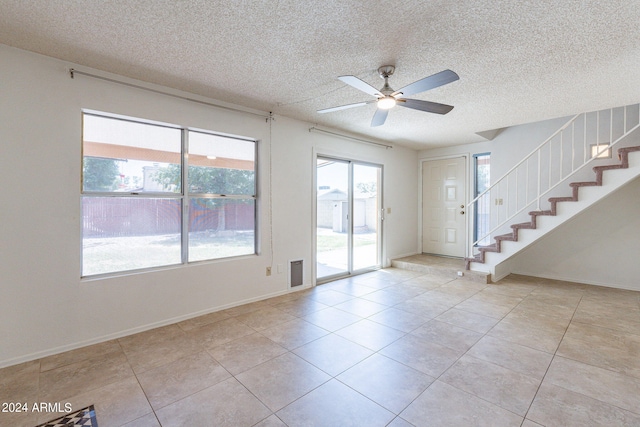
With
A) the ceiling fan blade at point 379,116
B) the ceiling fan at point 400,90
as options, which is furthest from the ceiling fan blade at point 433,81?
the ceiling fan blade at point 379,116

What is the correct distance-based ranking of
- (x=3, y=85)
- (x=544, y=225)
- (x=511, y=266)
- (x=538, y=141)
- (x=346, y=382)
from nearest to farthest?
(x=346, y=382)
(x=3, y=85)
(x=544, y=225)
(x=538, y=141)
(x=511, y=266)

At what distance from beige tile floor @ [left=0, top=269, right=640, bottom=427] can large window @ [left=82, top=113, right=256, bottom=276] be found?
849mm

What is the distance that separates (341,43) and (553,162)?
458 cm

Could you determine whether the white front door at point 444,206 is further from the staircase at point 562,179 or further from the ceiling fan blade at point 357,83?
the ceiling fan blade at point 357,83

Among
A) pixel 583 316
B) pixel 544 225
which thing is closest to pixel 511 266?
pixel 544 225

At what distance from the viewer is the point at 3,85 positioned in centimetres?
235

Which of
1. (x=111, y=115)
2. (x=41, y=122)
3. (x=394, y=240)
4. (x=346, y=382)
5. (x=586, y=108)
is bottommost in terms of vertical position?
(x=346, y=382)

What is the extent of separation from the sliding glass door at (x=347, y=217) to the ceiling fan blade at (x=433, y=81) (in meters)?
2.41

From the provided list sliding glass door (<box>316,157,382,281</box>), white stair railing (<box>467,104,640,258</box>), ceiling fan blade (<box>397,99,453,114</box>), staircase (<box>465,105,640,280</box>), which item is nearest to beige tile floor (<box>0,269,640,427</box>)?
staircase (<box>465,105,640,280</box>)

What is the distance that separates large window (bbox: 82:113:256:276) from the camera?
2.86 m

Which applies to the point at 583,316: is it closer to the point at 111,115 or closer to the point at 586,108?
the point at 586,108

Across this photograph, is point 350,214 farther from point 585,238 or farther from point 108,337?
point 585,238

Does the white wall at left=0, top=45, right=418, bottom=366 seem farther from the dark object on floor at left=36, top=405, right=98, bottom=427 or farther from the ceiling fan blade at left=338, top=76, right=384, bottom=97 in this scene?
the ceiling fan blade at left=338, top=76, right=384, bottom=97

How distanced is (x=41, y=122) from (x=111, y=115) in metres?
0.54
